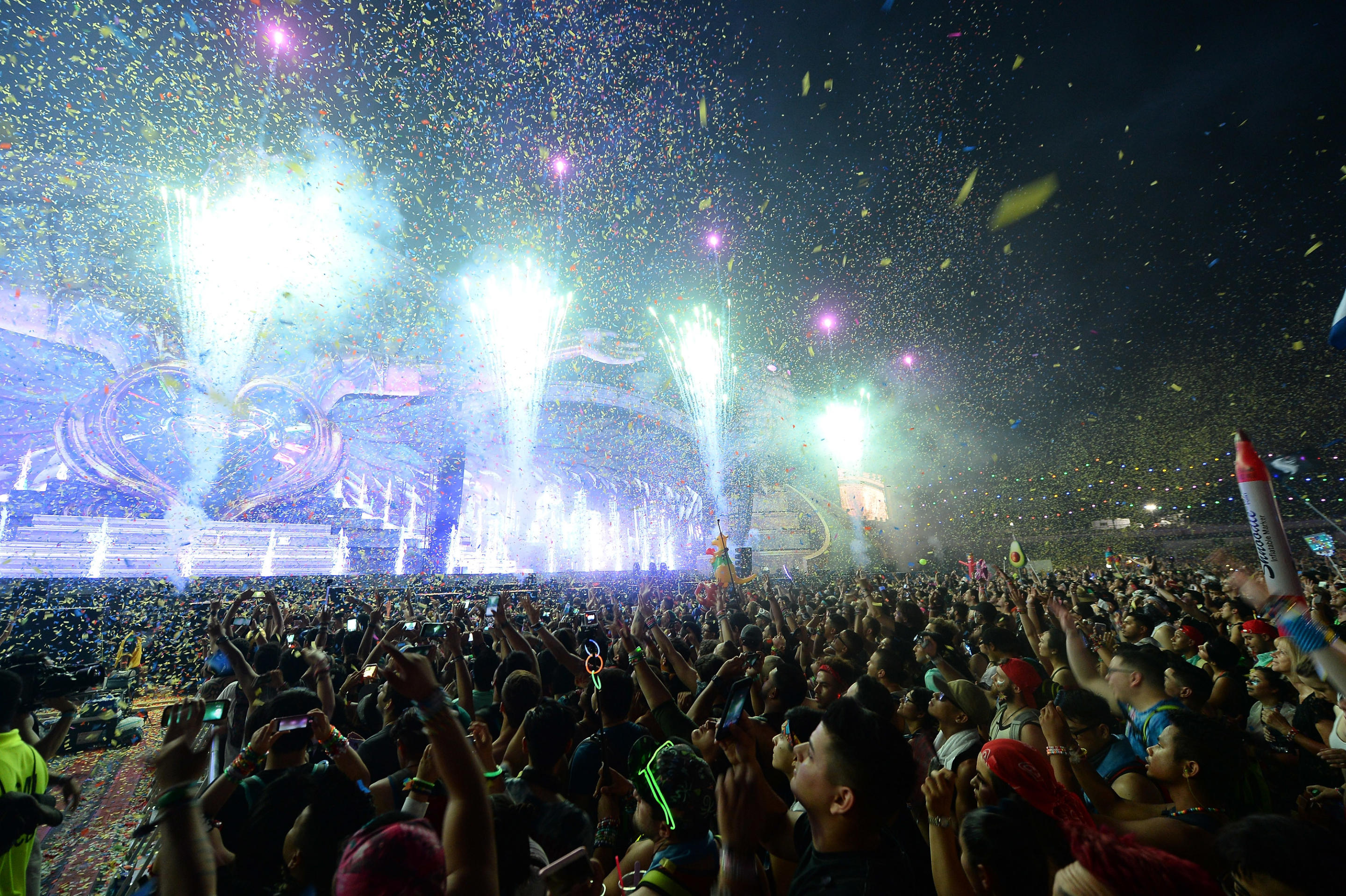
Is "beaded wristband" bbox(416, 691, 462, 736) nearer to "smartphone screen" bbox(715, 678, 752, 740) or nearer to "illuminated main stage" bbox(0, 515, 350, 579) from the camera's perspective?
"smartphone screen" bbox(715, 678, 752, 740)

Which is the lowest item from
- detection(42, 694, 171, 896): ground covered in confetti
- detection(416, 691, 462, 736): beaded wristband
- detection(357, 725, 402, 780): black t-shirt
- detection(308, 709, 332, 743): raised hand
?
detection(42, 694, 171, 896): ground covered in confetti

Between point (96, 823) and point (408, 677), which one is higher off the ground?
point (408, 677)

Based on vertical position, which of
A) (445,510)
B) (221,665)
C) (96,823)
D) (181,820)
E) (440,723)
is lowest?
(96,823)

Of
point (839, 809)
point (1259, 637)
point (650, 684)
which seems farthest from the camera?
point (1259, 637)

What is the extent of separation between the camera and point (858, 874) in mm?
1646

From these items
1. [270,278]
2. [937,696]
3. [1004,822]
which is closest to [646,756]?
[1004,822]

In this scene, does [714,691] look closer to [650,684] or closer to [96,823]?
[650,684]

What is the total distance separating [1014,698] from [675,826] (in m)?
2.74

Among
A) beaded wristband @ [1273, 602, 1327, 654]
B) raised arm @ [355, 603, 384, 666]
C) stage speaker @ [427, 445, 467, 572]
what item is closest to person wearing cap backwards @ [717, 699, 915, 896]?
beaded wristband @ [1273, 602, 1327, 654]

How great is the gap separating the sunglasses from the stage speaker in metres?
36.3

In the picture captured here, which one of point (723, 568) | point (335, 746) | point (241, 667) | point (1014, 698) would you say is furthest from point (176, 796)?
point (723, 568)

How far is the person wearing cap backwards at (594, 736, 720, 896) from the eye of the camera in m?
1.80

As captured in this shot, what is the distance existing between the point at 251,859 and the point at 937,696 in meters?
3.56

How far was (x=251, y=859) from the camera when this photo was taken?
2217 millimetres
